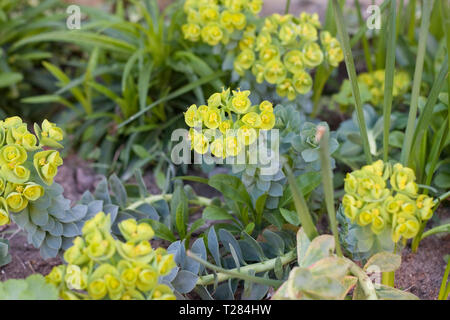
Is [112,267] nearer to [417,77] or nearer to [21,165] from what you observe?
[21,165]

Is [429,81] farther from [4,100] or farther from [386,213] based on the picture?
[4,100]

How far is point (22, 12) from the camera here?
7.04 ft

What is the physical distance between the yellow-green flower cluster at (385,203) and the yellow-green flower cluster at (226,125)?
22cm

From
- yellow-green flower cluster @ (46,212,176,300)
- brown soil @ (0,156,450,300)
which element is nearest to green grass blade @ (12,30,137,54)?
brown soil @ (0,156,450,300)

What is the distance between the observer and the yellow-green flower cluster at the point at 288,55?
1.36 metres

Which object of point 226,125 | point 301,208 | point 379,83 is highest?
point 379,83

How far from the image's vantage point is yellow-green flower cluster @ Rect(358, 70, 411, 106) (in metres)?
1.64

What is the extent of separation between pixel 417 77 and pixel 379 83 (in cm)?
64

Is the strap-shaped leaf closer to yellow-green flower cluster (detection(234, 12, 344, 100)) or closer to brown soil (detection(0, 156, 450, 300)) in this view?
brown soil (detection(0, 156, 450, 300))

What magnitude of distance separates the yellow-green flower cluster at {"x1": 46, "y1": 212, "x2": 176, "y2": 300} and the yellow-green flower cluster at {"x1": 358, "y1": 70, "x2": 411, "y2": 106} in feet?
3.41

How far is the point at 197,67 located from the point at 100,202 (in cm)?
62

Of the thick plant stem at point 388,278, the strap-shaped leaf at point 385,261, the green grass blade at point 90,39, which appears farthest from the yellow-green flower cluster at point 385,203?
the green grass blade at point 90,39

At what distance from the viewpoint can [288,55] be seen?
4.48 feet

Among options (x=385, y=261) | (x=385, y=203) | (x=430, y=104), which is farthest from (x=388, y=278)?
(x=430, y=104)
